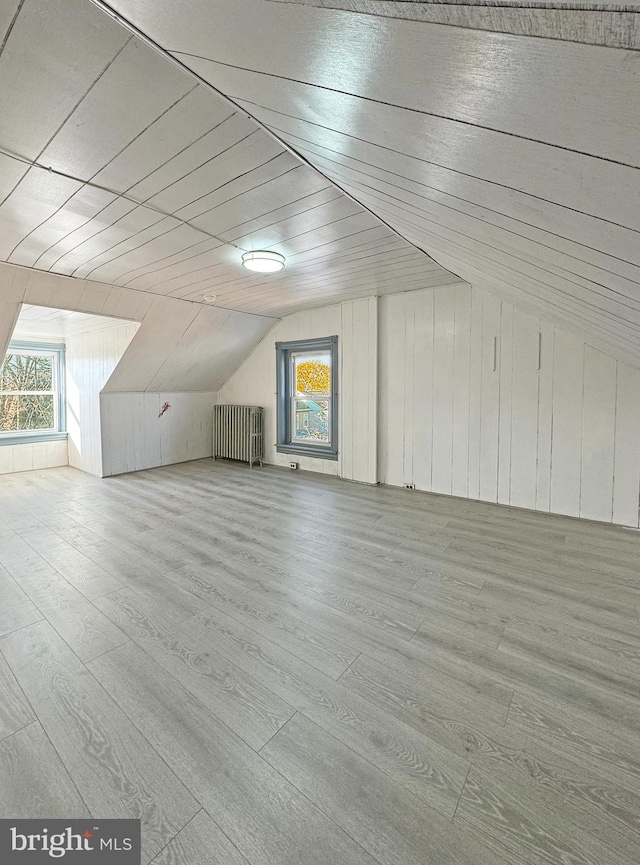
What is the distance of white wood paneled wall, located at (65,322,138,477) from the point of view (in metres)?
4.69

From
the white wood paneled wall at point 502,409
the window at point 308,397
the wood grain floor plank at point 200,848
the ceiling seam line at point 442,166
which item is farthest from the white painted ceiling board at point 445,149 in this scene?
the window at point 308,397

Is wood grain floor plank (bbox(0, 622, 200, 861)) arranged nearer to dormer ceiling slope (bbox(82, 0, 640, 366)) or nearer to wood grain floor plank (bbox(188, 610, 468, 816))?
wood grain floor plank (bbox(188, 610, 468, 816))

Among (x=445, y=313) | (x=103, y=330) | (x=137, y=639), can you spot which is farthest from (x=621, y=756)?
(x=103, y=330)

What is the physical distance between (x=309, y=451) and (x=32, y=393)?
4286mm

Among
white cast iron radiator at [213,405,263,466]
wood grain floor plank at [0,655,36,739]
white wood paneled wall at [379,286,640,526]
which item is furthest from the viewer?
white cast iron radiator at [213,405,263,466]

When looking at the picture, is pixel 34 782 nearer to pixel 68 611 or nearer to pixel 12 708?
pixel 12 708

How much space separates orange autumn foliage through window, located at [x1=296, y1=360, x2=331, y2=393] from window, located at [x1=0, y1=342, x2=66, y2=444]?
3.75m

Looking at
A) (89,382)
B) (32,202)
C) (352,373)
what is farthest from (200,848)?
(89,382)

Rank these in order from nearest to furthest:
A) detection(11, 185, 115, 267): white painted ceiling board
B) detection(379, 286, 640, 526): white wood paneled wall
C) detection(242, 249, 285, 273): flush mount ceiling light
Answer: detection(11, 185, 115, 267): white painted ceiling board, detection(242, 249, 285, 273): flush mount ceiling light, detection(379, 286, 640, 526): white wood paneled wall

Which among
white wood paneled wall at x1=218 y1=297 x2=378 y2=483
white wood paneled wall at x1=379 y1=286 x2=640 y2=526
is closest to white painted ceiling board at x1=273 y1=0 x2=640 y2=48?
white wood paneled wall at x1=379 y1=286 x2=640 y2=526

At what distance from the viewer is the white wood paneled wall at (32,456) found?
531cm

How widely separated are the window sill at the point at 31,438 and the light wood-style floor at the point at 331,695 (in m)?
3.36

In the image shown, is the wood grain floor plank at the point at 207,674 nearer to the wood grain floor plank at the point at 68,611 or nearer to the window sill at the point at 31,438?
the wood grain floor plank at the point at 68,611

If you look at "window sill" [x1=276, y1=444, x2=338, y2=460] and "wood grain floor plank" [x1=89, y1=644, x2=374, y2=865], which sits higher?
"window sill" [x1=276, y1=444, x2=338, y2=460]
